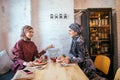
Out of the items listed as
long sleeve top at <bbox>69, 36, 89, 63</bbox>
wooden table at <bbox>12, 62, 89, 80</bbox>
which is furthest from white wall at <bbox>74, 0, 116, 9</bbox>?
wooden table at <bbox>12, 62, 89, 80</bbox>

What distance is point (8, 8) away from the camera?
3.76 m

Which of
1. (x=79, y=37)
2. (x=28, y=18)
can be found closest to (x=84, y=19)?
(x=28, y=18)

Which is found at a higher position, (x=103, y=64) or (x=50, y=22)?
(x=50, y=22)

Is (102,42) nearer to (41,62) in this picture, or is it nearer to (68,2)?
(68,2)

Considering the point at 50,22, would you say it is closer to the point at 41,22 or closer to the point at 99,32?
the point at 41,22

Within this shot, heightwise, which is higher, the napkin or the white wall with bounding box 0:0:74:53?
the white wall with bounding box 0:0:74:53

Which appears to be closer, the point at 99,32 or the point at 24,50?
the point at 24,50

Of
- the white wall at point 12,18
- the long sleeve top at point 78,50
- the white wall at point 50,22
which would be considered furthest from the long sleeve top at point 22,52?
the white wall at point 12,18

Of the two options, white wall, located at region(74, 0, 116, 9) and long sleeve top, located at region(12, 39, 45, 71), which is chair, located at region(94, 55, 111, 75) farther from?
white wall, located at region(74, 0, 116, 9)

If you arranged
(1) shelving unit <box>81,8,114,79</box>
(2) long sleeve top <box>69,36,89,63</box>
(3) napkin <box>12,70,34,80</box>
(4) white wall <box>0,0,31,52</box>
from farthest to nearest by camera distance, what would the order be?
(1) shelving unit <box>81,8,114,79</box> < (4) white wall <box>0,0,31,52</box> < (2) long sleeve top <box>69,36,89,63</box> < (3) napkin <box>12,70,34,80</box>

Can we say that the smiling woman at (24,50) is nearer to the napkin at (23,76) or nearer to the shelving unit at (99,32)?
the napkin at (23,76)

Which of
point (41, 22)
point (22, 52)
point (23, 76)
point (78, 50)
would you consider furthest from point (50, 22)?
point (23, 76)

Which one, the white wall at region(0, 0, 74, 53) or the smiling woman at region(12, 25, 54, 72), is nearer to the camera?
the smiling woman at region(12, 25, 54, 72)

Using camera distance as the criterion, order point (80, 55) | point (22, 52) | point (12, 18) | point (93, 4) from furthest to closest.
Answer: point (93, 4) < point (12, 18) < point (22, 52) < point (80, 55)
